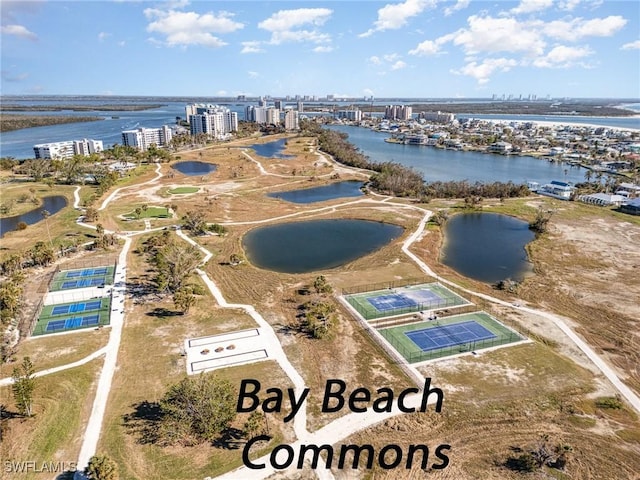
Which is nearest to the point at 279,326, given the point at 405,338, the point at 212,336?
the point at 212,336

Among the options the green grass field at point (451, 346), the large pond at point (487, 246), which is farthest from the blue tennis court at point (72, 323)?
the large pond at point (487, 246)

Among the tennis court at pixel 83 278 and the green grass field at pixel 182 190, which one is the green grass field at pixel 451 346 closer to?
the tennis court at pixel 83 278

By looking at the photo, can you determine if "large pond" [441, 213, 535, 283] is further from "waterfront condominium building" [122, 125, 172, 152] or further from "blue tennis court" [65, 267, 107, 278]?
"waterfront condominium building" [122, 125, 172, 152]

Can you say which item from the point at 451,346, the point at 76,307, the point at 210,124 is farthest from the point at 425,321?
the point at 210,124

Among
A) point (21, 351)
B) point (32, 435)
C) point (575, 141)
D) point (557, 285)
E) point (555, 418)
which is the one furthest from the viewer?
point (575, 141)

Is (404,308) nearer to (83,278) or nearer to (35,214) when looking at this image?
(83,278)

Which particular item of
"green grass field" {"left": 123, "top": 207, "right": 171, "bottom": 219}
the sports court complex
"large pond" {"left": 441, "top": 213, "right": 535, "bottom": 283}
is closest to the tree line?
"large pond" {"left": 441, "top": 213, "right": 535, "bottom": 283}

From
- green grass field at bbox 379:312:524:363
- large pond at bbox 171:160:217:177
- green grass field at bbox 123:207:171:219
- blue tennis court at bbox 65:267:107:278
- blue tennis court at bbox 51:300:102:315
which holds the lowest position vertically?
blue tennis court at bbox 51:300:102:315

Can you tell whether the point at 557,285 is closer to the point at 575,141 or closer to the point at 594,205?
the point at 594,205
